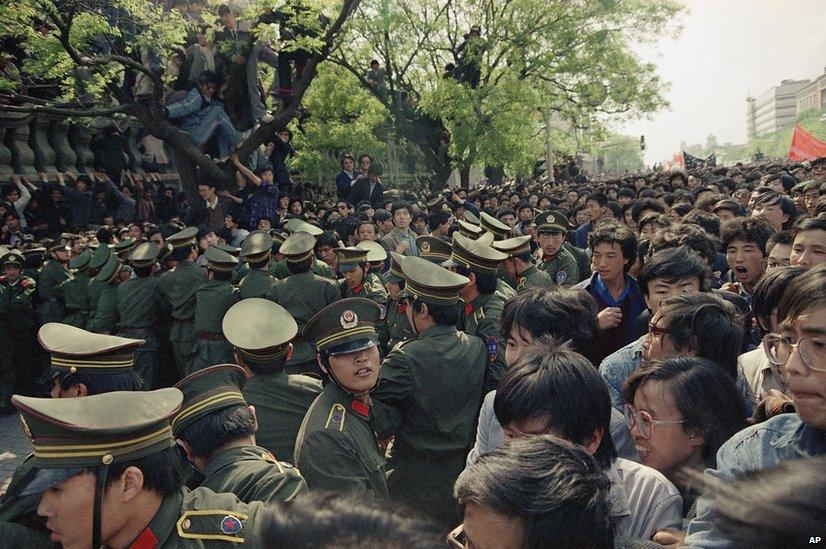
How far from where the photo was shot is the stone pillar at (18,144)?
46.6ft

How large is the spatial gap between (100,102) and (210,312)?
6.65 m

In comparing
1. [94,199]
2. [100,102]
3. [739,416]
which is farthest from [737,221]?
[94,199]

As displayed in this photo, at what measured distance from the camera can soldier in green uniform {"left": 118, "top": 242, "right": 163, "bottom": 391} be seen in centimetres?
753

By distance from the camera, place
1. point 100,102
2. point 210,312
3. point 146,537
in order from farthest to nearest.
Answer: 1. point 100,102
2. point 210,312
3. point 146,537

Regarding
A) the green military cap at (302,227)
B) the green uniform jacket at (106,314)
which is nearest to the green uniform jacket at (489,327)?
the green military cap at (302,227)

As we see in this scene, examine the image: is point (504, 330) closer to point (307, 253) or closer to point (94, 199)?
point (307, 253)

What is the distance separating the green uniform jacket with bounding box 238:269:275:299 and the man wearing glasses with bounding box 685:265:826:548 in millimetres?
5645

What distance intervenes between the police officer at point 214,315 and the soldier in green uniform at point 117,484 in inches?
191

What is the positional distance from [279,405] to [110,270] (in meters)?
5.40

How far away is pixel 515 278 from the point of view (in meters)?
6.24

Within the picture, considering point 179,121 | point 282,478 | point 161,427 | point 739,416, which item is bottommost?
point 282,478

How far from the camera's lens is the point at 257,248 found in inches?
282

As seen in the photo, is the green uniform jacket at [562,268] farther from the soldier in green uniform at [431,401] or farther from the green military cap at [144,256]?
the green military cap at [144,256]

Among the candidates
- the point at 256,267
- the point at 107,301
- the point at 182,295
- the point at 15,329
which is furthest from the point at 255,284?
the point at 15,329
